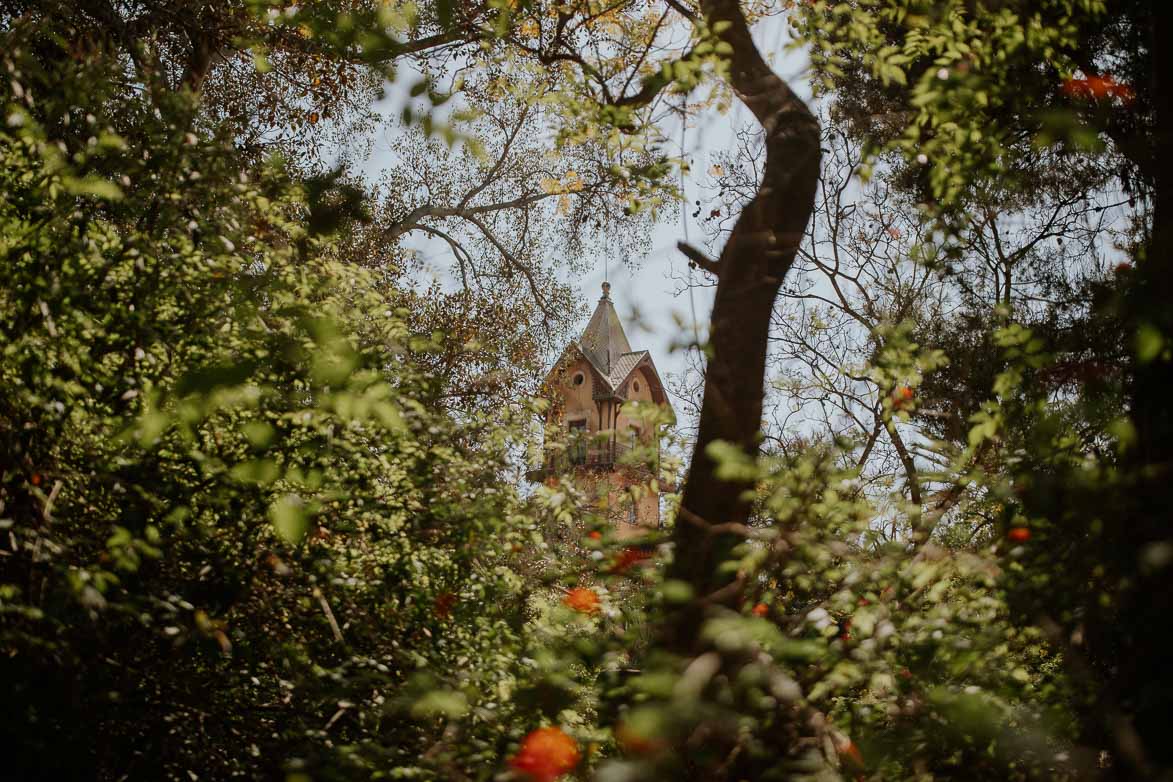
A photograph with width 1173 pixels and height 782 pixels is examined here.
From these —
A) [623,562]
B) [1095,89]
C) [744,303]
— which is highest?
[1095,89]

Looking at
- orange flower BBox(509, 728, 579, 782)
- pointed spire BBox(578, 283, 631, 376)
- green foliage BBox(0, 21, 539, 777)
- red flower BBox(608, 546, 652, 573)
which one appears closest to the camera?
orange flower BBox(509, 728, 579, 782)

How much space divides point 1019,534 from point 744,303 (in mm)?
1414

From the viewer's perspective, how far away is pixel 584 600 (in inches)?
140

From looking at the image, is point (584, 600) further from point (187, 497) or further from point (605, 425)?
point (605, 425)

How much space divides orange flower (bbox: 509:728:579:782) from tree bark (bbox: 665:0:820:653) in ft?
2.15

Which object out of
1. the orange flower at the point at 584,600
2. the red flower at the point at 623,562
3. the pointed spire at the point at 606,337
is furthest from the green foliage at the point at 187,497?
the pointed spire at the point at 606,337

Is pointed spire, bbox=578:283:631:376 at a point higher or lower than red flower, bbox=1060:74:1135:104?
higher

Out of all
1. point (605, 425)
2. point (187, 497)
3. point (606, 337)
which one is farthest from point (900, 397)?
point (606, 337)

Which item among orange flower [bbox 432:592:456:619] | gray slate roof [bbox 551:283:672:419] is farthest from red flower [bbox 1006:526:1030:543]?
gray slate roof [bbox 551:283:672:419]

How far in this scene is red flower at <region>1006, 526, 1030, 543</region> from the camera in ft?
8.79

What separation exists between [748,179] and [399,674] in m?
6.94

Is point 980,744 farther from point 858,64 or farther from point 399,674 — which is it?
point 858,64

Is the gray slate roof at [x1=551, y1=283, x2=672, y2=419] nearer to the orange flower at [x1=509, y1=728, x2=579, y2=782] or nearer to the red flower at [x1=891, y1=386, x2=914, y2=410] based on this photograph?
Result: the red flower at [x1=891, y1=386, x2=914, y2=410]

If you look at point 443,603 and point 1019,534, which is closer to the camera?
point 1019,534
